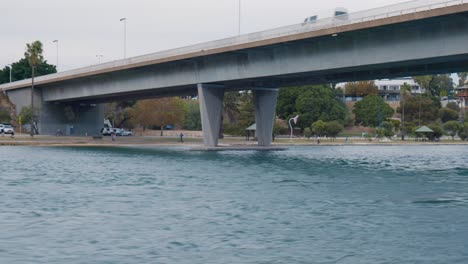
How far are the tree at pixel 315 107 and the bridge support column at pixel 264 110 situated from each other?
59.6 m

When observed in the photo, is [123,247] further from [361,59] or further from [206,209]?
[361,59]

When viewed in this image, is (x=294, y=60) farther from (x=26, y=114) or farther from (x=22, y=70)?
(x=22, y=70)

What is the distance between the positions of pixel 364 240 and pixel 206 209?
936 cm

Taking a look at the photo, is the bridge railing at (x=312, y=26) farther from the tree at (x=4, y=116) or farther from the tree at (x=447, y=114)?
the tree at (x=447, y=114)

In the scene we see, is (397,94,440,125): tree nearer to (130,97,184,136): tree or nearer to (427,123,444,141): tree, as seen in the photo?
(427,123,444,141): tree

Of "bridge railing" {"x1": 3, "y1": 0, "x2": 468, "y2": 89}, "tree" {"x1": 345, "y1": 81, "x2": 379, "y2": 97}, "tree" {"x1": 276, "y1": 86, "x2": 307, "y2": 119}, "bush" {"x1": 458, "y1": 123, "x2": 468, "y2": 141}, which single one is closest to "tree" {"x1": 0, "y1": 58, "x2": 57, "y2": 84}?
"tree" {"x1": 276, "y1": 86, "x2": 307, "y2": 119}

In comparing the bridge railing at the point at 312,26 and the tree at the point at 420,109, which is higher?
the bridge railing at the point at 312,26

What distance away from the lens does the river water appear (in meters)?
21.4

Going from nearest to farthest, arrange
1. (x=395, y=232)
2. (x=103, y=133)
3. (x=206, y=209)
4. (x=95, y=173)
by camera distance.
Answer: (x=395, y=232)
(x=206, y=209)
(x=95, y=173)
(x=103, y=133)

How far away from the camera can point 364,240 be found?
23.5 m

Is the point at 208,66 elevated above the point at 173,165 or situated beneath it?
elevated above

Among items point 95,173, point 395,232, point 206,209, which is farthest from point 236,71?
point 395,232

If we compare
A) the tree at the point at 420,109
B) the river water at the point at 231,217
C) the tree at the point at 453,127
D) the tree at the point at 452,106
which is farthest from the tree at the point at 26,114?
the tree at the point at 452,106

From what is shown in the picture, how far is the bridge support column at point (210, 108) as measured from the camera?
79.8m
